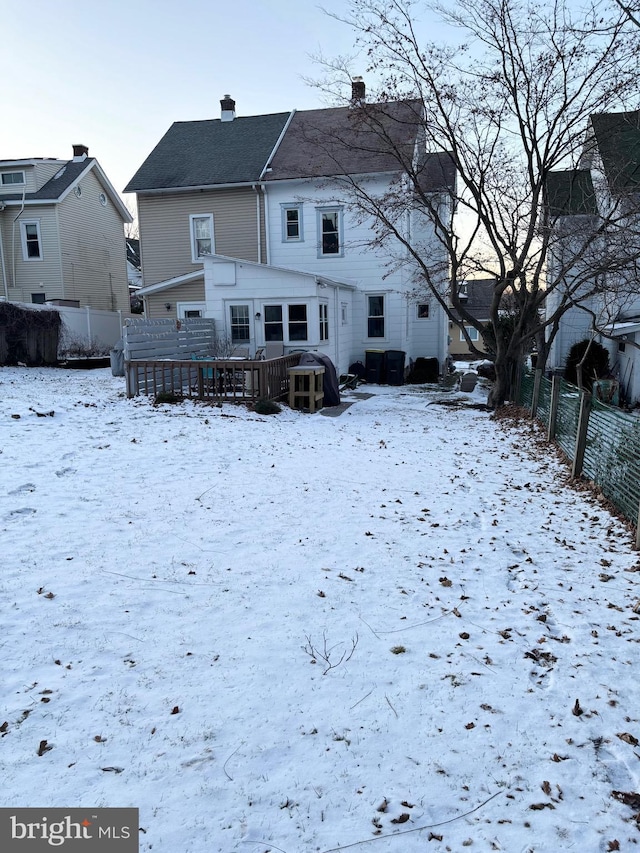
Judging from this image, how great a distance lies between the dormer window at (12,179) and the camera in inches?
1010

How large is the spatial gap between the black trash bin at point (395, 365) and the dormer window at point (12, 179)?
18.0m

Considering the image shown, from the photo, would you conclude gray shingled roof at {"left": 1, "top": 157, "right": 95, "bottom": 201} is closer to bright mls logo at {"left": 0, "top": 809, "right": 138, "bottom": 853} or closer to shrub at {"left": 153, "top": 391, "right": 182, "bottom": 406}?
shrub at {"left": 153, "top": 391, "right": 182, "bottom": 406}

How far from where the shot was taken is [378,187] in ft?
61.9

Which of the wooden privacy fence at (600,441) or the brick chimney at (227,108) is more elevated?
the brick chimney at (227,108)

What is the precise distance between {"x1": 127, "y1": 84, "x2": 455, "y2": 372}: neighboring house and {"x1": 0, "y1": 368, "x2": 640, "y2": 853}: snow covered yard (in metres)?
11.2

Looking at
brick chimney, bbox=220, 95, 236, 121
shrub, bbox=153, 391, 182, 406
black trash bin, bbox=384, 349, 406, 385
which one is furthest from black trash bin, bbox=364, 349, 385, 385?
brick chimney, bbox=220, 95, 236, 121

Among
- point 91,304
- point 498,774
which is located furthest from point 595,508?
point 91,304

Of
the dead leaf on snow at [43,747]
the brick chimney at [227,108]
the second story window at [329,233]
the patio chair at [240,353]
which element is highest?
the brick chimney at [227,108]

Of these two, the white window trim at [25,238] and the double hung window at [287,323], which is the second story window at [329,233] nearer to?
the double hung window at [287,323]

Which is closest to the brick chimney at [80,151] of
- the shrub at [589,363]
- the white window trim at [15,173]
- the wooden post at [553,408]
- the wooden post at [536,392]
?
the white window trim at [15,173]

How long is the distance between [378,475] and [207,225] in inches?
602

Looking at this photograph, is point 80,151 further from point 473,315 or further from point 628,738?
point 628,738

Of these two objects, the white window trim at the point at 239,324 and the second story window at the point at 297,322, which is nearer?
the second story window at the point at 297,322

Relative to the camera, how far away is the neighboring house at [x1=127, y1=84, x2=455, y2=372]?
18.7 meters
